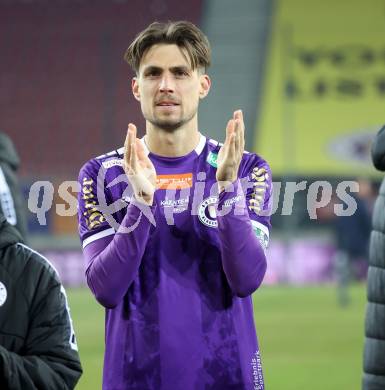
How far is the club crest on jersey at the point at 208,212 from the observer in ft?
10.0

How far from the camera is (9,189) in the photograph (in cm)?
467

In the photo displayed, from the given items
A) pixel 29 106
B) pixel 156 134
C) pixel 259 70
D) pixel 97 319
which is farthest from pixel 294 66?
pixel 156 134

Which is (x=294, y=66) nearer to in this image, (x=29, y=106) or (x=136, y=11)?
(x=136, y=11)

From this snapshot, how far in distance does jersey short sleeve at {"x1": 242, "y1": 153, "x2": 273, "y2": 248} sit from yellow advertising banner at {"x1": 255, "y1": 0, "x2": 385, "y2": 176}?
1859 cm

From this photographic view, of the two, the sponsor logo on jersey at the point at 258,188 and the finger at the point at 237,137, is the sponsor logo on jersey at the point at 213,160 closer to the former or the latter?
the sponsor logo on jersey at the point at 258,188

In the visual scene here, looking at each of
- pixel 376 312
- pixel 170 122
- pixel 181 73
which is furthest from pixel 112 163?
pixel 376 312

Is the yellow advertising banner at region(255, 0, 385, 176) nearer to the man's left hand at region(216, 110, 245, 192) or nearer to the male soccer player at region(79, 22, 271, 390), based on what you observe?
the male soccer player at region(79, 22, 271, 390)

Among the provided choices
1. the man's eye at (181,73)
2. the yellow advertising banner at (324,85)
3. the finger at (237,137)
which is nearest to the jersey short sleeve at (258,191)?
the finger at (237,137)

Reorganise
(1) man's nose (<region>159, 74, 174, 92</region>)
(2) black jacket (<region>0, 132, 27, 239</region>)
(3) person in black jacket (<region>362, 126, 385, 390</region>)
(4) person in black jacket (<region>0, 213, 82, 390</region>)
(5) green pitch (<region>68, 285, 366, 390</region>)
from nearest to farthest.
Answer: (4) person in black jacket (<region>0, 213, 82, 390</region>) → (1) man's nose (<region>159, 74, 174, 92</region>) → (3) person in black jacket (<region>362, 126, 385, 390</region>) → (2) black jacket (<region>0, 132, 27, 239</region>) → (5) green pitch (<region>68, 285, 366, 390</region>)

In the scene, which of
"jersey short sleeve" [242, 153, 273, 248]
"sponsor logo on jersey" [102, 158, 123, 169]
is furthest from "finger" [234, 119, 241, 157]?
"sponsor logo on jersey" [102, 158, 123, 169]

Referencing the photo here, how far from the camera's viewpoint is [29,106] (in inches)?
882

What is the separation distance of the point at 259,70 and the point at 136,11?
3304 millimetres

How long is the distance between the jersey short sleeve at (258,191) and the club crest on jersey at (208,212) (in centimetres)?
12

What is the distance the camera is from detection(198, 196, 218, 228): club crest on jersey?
3062 millimetres
